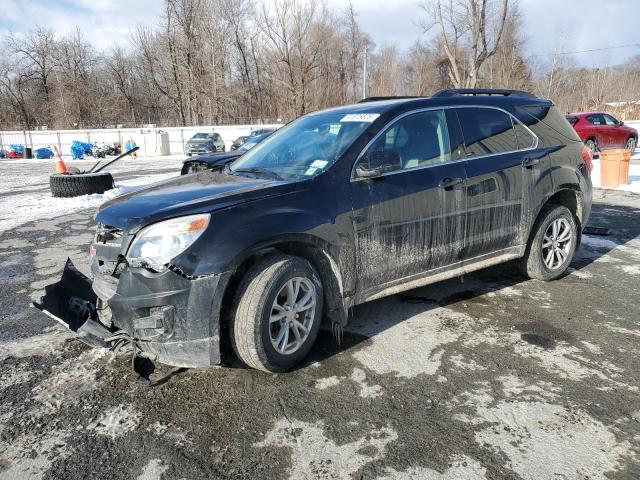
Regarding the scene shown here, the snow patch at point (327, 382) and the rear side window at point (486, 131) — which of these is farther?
the rear side window at point (486, 131)

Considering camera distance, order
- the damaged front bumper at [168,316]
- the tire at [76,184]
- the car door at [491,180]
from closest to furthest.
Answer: the damaged front bumper at [168,316]
the car door at [491,180]
the tire at [76,184]

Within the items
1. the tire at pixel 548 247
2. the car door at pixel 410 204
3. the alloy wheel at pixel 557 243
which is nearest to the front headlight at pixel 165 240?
the car door at pixel 410 204

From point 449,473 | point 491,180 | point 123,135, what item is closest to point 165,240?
point 449,473

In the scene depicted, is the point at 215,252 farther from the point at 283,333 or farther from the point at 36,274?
the point at 36,274

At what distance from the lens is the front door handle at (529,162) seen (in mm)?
4449

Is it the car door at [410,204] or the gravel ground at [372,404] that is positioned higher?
the car door at [410,204]

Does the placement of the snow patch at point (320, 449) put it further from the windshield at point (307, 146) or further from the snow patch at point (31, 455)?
the windshield at point (307, 146)

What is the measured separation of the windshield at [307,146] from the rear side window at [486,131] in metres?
0.97

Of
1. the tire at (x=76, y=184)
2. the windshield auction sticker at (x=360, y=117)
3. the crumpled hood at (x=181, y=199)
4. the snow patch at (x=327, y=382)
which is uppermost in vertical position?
the windshield auction sticker at (x=360, y=117)

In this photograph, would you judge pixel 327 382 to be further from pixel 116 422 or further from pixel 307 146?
pixel 307 146

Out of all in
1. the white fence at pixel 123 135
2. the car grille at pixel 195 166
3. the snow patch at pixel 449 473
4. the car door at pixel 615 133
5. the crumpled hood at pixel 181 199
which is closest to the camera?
the snow patch at pixel 449 473

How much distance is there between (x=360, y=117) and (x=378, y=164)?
499mm

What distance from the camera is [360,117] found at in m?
A: 3.77

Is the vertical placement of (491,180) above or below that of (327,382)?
above
